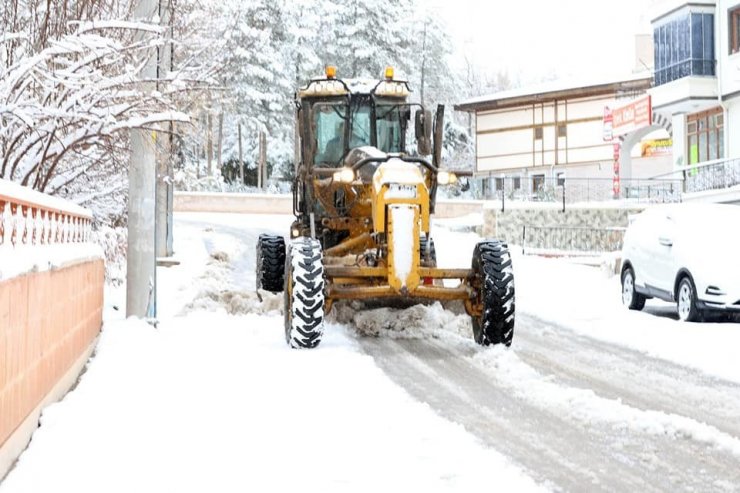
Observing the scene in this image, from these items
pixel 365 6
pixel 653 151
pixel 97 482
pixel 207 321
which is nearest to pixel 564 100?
pixel 653 151

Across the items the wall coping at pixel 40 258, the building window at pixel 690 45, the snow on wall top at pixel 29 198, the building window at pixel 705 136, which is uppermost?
the building window at pixel 690 45

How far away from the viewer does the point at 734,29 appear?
33000mm

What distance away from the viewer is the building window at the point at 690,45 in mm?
34000

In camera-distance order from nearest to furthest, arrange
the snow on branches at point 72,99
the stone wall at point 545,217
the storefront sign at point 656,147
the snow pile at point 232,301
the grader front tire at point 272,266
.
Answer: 1. the snow on branches at point 72,99
2. the snow pile at point 232,301
3. the grader front tire at point 272,266
4. the stone wall at point 545,217
5. the storefront sign at point 656,147

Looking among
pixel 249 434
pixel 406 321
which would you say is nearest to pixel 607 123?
pixel 406 321

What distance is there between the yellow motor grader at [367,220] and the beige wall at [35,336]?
2343 millimetres

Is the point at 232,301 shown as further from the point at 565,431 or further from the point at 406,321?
the point at 565,431

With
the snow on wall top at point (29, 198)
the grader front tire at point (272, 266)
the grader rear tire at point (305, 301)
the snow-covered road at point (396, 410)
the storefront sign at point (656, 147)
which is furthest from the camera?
the storefront sign at point (656, 147)

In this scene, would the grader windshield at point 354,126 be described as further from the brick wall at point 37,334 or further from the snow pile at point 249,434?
the brick wall at point 37,334

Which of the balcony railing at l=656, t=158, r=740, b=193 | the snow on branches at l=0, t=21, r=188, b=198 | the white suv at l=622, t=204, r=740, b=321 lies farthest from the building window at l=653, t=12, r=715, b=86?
the snow on branches at l=0, t=21, r=188, b=198

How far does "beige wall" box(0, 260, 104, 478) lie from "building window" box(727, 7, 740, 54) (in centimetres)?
2813

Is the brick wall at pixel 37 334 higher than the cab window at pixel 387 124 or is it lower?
lower

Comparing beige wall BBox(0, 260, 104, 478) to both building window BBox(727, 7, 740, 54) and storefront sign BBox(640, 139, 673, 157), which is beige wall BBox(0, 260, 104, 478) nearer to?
building window BBox(727, 7, 740, 54)

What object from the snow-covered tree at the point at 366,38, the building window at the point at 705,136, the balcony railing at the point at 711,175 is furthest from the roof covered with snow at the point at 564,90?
the balcony railing at the point at 711,175
